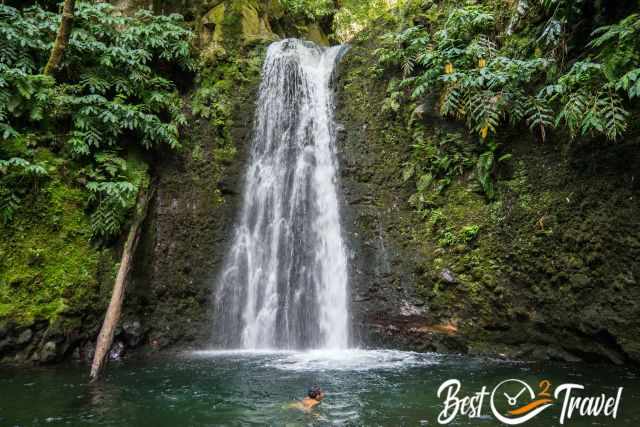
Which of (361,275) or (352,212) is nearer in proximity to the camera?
(361,275)

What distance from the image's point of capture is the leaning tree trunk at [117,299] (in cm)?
564

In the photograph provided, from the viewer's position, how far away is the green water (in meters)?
Answer: 3.87

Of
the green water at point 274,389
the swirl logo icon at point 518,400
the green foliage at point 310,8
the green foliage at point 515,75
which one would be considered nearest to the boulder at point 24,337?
the green water at point 274,389

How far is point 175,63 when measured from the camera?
10.3 m

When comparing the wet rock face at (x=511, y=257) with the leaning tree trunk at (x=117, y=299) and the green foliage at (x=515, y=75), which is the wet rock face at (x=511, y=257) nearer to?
the green foliage at (x=515, y=75)

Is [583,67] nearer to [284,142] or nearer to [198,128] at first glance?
[284,142]

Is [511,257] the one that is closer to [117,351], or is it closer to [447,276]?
[447,276]

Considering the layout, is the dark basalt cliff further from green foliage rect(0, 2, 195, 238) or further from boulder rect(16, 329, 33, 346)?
green foliage rect(0, 2, 195, 238)

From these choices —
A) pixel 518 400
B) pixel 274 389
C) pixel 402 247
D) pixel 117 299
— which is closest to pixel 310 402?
pixel 274 389

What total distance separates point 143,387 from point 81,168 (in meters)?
4.78

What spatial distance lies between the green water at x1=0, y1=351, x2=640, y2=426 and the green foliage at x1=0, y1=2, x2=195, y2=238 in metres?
3.18

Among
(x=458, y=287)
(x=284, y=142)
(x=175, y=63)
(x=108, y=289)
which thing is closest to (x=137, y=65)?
(x=175, y=63)

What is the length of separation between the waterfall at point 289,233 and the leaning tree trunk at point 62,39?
13.2 ft

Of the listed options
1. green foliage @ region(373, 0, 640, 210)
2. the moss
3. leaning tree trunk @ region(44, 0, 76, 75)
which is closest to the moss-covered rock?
the moss
